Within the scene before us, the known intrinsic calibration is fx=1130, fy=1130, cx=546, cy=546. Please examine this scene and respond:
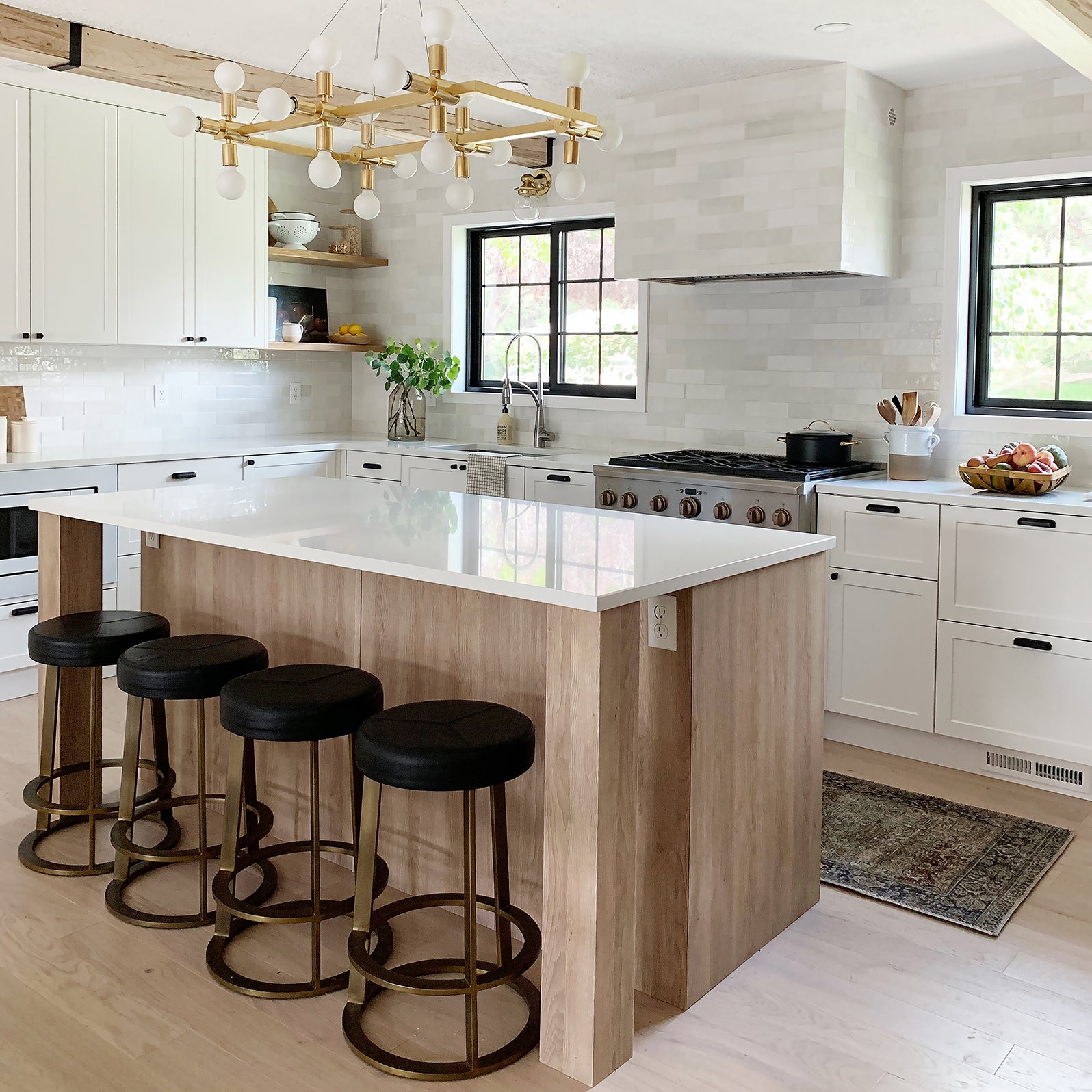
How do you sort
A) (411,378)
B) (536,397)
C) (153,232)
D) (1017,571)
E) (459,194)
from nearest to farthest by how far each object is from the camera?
1. (459,194)
2. (1017,571)
3. (153,232)
4. (536,397)
5. (411,378)

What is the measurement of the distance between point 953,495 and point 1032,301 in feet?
3.51

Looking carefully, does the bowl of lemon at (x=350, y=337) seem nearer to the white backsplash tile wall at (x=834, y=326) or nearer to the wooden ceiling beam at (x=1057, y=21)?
the white backsplash tile wall at (x=834, y=326)

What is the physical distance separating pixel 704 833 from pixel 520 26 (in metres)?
2.83

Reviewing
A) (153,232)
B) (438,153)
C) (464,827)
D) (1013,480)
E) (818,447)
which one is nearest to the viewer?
(464,827)

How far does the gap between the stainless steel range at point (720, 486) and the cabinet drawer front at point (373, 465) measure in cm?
140

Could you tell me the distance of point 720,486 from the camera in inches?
176

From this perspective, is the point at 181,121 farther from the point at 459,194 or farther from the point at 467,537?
the point at 467,537

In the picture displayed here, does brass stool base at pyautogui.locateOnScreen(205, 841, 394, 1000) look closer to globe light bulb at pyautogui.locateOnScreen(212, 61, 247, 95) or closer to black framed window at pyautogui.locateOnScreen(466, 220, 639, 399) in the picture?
globe light bulb at pyautogui.locateOnScreen(212, 61, 247, 95)

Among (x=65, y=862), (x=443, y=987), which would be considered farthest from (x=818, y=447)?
(x=65, y=862)

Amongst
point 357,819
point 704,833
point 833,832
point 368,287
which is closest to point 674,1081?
point 704,833

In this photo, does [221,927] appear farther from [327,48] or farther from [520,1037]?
[327,48]

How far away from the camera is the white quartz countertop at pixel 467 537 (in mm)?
2262

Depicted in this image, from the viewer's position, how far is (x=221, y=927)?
8.89 ft

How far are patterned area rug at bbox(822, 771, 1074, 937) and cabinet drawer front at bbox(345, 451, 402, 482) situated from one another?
2905 mm
